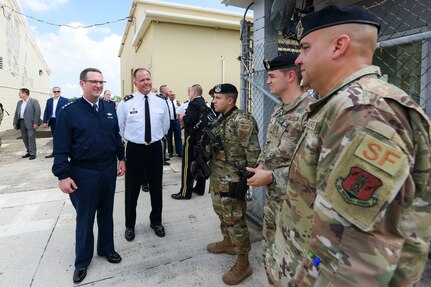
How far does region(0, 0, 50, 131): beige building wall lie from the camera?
1320 centimetres

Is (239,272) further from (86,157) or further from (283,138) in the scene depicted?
(86,157)

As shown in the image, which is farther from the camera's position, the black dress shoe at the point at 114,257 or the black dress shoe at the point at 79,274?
the black dress shoe at the point at 114,257

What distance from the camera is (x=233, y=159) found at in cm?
249

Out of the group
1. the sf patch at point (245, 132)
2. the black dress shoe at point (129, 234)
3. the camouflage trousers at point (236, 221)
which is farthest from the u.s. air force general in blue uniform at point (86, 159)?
the sf patch at point (245, 132)

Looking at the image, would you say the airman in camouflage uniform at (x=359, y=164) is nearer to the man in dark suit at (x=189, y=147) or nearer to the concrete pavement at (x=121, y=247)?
the concrete pavement at (x=121, y=247)

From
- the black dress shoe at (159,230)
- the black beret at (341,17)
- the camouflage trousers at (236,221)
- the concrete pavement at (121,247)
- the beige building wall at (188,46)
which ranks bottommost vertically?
the concrete pavement at (121,247)

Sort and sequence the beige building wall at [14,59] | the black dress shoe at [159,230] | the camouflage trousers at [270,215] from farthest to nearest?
the beige building wall at [14,59], the black dress shoe at [159,230], the camouflage trousers at [270,215]

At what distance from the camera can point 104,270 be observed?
2568 mm

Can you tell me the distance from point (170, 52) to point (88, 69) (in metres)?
6.79

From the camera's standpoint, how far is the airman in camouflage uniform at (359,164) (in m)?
0.70

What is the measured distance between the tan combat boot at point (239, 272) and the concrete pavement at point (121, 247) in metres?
0.06

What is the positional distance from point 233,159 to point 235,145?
0.13 meters

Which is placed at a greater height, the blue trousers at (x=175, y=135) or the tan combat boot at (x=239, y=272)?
the blue trousers at (x=175, y=135)

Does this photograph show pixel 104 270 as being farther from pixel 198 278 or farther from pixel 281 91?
pixel 281 91
